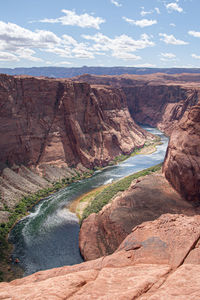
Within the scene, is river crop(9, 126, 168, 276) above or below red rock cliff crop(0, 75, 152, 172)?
below

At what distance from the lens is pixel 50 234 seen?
47.7m

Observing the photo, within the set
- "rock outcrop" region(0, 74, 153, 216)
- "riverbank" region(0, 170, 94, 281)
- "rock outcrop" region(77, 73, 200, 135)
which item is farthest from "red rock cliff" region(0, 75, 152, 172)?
"rock outcrop" region(77, 73, 200, 135)

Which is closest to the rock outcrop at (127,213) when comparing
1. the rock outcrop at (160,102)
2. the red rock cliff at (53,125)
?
the red rock cliff at (53,125)

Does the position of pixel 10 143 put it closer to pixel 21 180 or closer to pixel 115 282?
pixel 21 180

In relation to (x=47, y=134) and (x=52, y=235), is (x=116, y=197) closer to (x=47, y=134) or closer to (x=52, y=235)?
(x=52, y=235)

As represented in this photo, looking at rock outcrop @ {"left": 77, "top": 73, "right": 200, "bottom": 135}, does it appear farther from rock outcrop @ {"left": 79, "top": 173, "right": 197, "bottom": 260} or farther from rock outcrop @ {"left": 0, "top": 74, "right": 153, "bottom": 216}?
rock outcrop @ {"left": 79, "top": 173, "right": 197, "bottom": 260}

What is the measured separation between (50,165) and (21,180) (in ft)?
37.7

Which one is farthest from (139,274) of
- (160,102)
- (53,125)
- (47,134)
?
(160,102)

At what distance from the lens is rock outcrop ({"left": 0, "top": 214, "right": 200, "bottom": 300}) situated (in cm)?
1470

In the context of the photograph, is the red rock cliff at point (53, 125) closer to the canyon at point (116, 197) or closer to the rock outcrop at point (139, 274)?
the canyon at point (116, 197)

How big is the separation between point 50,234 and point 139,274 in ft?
110

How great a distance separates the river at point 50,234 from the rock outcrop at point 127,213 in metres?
3.36

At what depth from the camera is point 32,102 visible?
75500mm

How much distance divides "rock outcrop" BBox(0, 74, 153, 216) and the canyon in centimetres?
29
